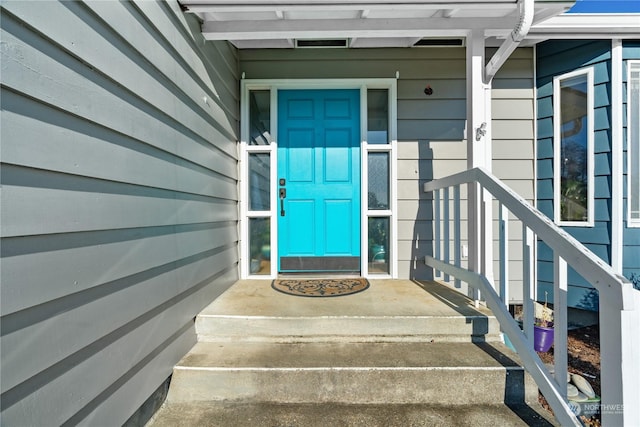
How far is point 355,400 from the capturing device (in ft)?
5.01

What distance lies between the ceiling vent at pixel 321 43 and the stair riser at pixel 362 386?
2.80 metres

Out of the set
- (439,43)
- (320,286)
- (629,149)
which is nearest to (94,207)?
(320,286)

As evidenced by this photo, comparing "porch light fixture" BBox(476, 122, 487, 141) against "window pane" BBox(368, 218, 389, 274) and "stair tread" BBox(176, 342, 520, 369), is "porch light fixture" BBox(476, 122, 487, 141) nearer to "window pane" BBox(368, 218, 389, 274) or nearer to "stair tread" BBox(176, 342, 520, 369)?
"window pane" BBox(368, 218, 389, 274)

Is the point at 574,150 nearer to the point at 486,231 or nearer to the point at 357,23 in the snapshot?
the point at 486,231

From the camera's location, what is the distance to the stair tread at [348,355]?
1.59 metres

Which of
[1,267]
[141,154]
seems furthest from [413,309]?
[1,267]

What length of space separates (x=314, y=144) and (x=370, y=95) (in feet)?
2.51

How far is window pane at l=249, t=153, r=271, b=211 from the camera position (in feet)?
9.62

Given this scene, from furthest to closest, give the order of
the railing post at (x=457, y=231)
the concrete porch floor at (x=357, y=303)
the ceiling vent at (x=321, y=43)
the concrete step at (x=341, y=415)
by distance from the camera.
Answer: the ceiling vent at (x=321, y=43) → the railing post at (x=457, y=231) → the concrete porch floor at (x=357, y=303) → the concrete step at (x=341, y=415)

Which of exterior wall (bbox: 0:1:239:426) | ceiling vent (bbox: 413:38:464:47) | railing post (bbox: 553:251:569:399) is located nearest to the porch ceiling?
exterior wall (bbox: 0:1:239:426)

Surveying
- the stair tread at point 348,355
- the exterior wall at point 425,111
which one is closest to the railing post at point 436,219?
the exterior wall at point 425,111

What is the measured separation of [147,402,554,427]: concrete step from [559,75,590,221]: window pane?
7.10 feet

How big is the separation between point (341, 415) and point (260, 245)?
70.7 inches

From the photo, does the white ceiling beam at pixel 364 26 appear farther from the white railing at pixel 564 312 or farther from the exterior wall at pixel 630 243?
the exterior wall at pixel 630 243
